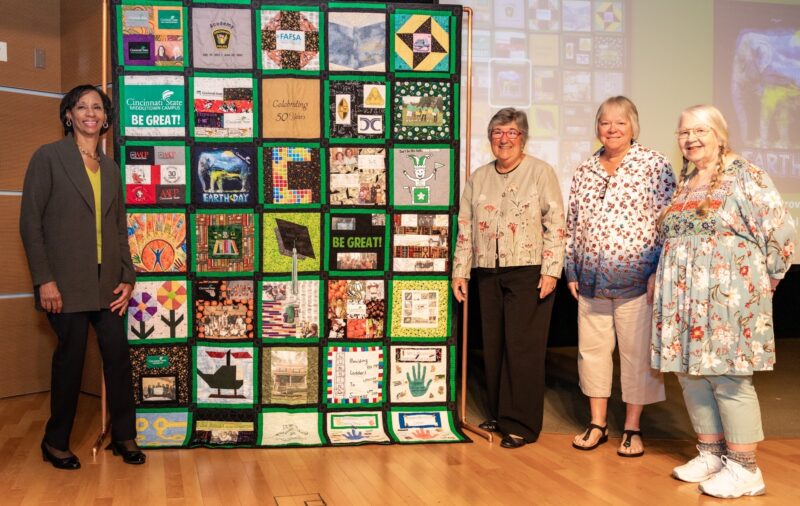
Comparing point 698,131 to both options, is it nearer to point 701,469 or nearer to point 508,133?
point 508,133

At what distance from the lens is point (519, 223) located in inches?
128

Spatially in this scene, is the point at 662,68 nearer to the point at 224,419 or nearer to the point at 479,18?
the point at 479,18

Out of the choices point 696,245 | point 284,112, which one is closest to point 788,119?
point 696,245

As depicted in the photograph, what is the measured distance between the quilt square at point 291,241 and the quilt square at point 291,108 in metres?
0.36

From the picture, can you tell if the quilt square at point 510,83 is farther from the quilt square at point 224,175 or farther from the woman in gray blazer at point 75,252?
the woman in gray blazer at point 75,252

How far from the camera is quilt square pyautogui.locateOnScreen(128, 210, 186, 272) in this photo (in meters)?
3.26

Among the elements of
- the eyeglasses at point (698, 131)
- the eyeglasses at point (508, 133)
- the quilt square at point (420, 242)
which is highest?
the eyeglasses at point (508, 133)

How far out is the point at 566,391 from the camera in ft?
14.1

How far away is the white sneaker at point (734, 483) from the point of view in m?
2.66

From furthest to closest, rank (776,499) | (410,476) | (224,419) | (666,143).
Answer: (666,143) < (224,419) < (410,476) < (776,499)

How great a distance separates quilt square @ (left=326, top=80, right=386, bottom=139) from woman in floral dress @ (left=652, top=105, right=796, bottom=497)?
1.28 metres

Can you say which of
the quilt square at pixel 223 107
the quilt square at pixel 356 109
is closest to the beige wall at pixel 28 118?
the quilt square at pixel 223 107

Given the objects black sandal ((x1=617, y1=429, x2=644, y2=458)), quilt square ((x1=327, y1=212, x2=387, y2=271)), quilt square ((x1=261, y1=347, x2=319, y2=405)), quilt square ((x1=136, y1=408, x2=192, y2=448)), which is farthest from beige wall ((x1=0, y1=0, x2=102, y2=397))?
black sandal ((x1=617, y1=429, x2=644, y2=458))

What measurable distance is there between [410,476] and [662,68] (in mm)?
2757
